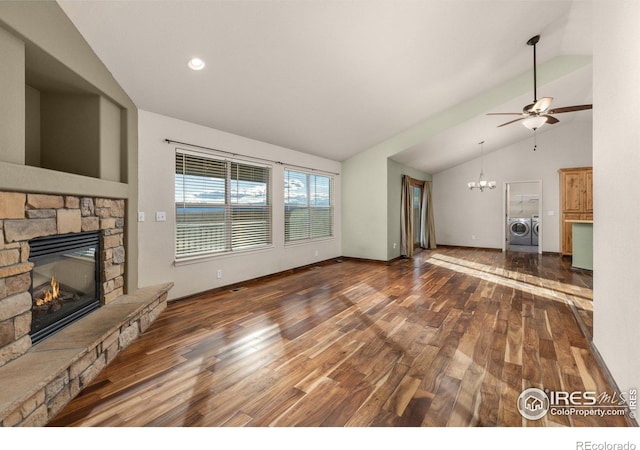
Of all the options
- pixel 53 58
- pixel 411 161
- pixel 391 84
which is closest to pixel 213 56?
pixel 53 58

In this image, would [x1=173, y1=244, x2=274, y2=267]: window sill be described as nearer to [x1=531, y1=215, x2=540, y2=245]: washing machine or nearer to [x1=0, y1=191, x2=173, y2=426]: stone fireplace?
[x1=0, y1=191, x2=173, y2=426]: stone fireplace

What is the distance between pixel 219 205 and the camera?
4.28 meters

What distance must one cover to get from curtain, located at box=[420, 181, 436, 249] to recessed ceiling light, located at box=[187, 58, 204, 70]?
752 centimetres

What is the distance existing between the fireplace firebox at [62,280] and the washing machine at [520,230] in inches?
422

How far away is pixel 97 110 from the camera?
2.78 m

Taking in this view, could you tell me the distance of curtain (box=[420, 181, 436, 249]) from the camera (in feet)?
29.3

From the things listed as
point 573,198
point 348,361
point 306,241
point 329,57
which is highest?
point 329,57

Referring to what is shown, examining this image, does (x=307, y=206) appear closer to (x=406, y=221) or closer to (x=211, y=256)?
(x=211, y=256)

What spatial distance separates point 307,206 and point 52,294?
4.41 meters

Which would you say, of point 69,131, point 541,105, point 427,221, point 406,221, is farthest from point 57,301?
point 427,221

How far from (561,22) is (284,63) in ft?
11.4

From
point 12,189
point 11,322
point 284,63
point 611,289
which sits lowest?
point 11,322

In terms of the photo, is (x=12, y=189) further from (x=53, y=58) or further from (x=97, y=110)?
(x=97, y=110)

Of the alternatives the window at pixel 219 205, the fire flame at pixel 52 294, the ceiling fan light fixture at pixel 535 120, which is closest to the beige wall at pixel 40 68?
the fire flame at pixel 52 294
